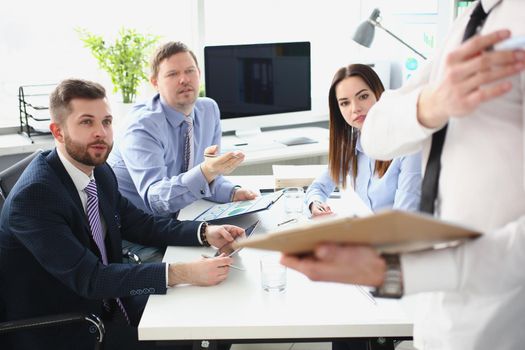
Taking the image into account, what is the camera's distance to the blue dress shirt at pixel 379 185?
1.91 meters

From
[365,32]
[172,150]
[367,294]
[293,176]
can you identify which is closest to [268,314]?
[367,294]

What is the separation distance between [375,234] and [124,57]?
9.59 feet

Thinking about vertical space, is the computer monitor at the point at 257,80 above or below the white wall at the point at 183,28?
below

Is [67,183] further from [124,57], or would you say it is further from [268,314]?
[124,57]

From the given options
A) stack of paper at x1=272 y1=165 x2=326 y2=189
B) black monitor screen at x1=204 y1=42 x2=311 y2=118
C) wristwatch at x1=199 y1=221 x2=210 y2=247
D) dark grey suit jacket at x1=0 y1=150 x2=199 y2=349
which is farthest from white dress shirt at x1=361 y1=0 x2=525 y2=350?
black monitor screen at x1=204 y1=42 x2=311 y2=118

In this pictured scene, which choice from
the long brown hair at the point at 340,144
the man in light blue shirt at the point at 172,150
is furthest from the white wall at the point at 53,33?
the long brown hair at the point at 340,144

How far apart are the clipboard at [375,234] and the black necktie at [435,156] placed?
124mm

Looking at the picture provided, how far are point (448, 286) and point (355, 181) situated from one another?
1662mm

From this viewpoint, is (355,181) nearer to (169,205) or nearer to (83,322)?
(169,205)

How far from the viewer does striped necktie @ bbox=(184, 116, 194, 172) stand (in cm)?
287

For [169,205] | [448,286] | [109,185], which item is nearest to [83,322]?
[109,185]

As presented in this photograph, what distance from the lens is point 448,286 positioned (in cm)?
98

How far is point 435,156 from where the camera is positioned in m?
1.08

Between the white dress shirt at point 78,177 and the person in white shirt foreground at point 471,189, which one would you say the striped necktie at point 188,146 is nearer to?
the white dress shirt at point 78,177
